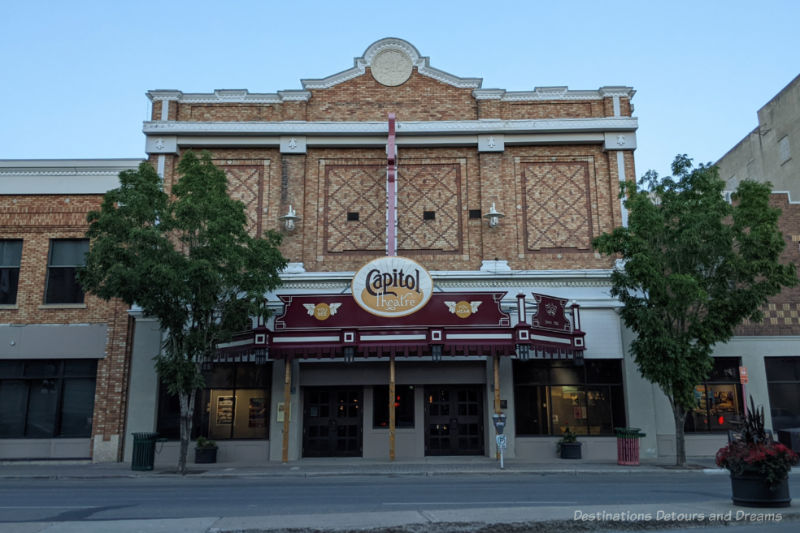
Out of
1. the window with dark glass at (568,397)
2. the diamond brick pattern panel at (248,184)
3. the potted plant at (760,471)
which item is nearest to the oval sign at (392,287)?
the window with dark glass at (568,397)

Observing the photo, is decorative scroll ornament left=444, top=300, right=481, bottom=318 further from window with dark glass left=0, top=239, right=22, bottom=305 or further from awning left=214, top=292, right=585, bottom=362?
window with dark glass left=0, top=239, right=22, bottom=305

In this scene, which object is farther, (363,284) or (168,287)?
(363,284)

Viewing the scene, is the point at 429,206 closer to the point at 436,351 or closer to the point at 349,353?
the point at 436,351

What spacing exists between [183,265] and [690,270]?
50.4 feet

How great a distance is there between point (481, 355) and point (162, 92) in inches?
622

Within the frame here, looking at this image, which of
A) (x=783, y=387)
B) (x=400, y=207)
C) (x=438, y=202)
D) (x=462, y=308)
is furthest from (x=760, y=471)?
(x=400, y=207)

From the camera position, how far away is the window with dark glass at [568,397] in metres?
22.6

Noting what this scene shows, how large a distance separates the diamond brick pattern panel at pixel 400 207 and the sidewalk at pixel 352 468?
7.73 m

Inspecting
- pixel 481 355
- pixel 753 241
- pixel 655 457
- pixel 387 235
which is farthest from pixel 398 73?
pixel 655 457

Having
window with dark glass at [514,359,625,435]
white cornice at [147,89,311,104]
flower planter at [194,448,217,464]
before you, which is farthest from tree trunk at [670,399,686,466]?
white cornice at [147,89,311,104]

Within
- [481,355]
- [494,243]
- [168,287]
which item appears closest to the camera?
[168,287]

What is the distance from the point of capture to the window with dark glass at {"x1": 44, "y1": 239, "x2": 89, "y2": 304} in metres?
23.4

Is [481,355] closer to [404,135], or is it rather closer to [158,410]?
[404,135]

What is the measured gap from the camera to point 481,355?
2200cm
